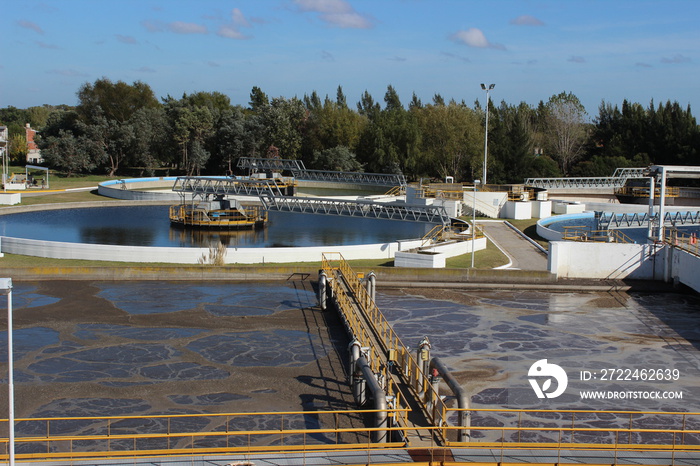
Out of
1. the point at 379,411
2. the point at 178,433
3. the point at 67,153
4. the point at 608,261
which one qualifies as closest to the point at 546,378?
the point at 379,411

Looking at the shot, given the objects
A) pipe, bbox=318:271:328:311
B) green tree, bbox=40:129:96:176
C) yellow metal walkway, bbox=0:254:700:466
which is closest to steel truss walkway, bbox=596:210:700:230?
pipe, bbox=318:271:328:311

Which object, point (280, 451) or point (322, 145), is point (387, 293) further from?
point (322, 145)

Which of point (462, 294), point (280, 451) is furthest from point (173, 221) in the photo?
point (280, 451)

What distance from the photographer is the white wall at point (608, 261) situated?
1339 inches

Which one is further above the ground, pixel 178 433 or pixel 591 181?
pixel 591 181

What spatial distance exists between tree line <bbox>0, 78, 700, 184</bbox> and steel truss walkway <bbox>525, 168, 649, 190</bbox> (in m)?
1.96

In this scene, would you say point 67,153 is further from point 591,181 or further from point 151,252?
point 591,181

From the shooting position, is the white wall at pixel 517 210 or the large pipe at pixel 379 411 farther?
the white wall at pixel 517 210

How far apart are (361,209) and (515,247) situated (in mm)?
10043

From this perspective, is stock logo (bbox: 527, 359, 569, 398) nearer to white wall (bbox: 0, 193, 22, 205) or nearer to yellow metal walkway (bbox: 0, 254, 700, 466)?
yellow metal walkway (bbox: 0, 254, 700, 466)

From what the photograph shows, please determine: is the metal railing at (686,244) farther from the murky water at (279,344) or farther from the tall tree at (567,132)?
the tall tree at (567,132)

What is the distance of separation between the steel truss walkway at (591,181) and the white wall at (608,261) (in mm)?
33299

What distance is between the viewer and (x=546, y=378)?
69.8ft

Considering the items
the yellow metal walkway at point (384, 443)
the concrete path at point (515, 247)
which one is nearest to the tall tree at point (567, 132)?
the concrete path at point (515, 247)
